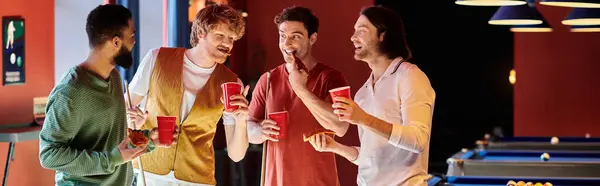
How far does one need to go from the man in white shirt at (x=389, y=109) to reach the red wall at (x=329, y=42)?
6.09 m

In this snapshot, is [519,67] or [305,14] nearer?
[305,14]

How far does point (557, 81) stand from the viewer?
460 inches

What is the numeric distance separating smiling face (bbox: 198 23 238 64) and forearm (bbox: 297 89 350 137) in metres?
0.38

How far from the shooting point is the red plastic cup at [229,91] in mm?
4148

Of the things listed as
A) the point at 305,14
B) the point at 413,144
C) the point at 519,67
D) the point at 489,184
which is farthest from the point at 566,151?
the point at 413,144

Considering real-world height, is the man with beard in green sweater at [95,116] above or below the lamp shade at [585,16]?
below

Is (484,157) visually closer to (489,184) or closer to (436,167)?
(489,184)

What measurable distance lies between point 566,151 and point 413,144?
5.07 meters

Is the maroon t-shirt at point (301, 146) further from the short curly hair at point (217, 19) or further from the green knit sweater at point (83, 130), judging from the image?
the green knit sweater at point (83, 130)

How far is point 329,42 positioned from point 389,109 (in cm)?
645

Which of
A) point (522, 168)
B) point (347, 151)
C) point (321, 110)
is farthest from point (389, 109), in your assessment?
point (522, 168)

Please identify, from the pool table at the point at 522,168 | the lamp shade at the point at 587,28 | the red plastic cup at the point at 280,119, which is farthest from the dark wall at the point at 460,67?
the red plastic cup at the point at 280,119

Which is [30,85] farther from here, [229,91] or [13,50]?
[229,91]

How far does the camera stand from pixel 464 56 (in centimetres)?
1182
